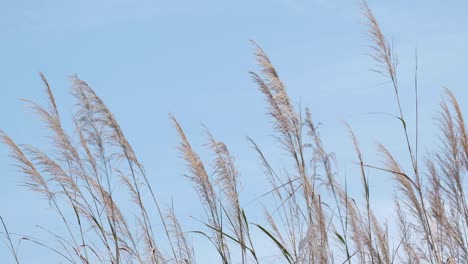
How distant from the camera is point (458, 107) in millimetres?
4680

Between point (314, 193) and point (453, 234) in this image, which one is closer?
point (314, 193)

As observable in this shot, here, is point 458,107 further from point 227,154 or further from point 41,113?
point 41,113

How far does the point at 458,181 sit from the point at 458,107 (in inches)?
17.2

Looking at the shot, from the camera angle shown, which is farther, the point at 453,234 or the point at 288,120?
the point at 453,234

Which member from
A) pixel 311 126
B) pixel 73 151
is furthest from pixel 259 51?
pixel 73 151

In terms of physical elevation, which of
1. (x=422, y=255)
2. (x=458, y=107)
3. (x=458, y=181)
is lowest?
(x=422, y=255)

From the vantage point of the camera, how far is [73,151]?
4.59 metres

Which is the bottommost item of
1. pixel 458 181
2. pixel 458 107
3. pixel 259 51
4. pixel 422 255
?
pixel 422 255

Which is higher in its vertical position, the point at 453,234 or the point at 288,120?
the point at 288,120

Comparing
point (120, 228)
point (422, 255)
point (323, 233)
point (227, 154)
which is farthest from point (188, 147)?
point (422, 255)

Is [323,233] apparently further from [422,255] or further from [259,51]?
[259,51]

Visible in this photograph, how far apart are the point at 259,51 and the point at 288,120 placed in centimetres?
53

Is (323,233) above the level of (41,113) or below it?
below

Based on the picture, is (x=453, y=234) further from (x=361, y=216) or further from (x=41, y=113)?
(x=41, y=113)
